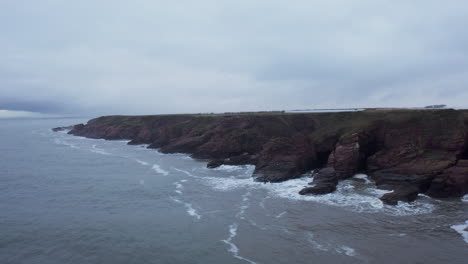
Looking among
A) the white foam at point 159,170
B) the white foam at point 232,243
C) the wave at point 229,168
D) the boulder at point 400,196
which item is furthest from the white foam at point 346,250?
the white foam at point 159,170

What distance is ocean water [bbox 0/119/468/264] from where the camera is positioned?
54.2ft

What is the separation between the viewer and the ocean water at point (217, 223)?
1652 centimetres

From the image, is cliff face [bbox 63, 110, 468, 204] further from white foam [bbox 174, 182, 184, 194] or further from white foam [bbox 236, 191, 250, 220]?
white foam [bbox 174, 182, 184, 194]

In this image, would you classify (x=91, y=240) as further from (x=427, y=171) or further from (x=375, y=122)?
(x=375, y=122)

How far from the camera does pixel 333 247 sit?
56.1 feet

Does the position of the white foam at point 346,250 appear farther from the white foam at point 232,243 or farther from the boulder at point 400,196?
the boulder at point 400,196

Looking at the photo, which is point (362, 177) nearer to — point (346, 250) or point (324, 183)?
point (324, 183)

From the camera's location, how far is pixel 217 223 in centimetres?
2139

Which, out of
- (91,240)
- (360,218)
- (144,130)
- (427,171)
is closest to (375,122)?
(427,171)

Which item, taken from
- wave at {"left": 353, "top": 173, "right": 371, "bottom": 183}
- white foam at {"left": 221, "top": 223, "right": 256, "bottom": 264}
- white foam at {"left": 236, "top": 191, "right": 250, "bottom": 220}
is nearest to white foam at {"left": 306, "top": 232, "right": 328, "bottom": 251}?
white foam at {"left": 221, "top": 223, "right": 256, "bottom": 264}

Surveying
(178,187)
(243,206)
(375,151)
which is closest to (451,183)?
(375,151)

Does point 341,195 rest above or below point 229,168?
above

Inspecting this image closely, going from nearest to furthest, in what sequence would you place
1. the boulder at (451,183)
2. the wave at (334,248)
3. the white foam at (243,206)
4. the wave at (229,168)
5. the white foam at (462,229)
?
the wave at (334,248)
the white foam at (462,229)
the white foam at (243,206)
the boulder at (451,183)
the wave at (229,168)

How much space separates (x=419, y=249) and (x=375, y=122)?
86.6ft
